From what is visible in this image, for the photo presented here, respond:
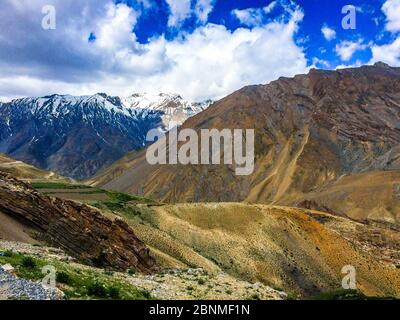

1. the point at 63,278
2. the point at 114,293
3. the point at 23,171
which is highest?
the point at 23,171

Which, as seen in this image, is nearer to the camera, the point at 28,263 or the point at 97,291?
the point at 97,291

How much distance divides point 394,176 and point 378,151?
3485 centimetres

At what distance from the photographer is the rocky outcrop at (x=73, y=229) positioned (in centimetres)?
3531

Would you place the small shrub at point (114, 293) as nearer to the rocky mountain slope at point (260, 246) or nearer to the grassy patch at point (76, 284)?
the grassy patch at point (76, 284)

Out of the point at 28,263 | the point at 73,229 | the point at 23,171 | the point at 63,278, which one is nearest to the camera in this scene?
the point at 63,278

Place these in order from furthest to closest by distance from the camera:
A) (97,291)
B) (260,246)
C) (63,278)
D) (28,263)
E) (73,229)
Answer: (260,246), (73,229), (28,263), (63,278), (97,291)

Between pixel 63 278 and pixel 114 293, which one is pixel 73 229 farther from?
pixel 114 293

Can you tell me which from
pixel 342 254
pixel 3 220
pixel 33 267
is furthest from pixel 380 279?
pixel 33 267

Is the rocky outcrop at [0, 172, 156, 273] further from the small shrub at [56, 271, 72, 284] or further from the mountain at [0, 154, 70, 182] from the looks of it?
the mountain at [0, 154, 70, 182]

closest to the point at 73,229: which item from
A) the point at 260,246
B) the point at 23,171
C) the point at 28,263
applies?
the point at 28,263

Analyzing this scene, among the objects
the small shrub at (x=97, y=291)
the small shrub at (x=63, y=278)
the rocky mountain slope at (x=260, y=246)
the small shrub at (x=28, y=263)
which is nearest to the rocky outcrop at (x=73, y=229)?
the rocky mountain slope at (x=260, y=246)

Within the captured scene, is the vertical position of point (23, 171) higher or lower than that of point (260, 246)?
higher

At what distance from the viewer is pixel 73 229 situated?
37.1m

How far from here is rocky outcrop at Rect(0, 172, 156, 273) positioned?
35312 millimetres
